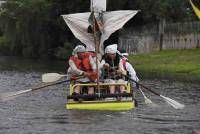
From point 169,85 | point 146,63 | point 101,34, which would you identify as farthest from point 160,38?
point 101,34

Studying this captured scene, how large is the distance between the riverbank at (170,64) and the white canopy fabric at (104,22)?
18.6 m

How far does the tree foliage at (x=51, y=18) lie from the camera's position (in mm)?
73750

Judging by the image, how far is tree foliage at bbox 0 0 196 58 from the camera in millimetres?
73750

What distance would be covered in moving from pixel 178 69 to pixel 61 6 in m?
31.5

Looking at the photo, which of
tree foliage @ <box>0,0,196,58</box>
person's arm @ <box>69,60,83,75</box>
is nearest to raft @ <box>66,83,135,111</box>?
person's arm @ <box>69,60,83,75</box>

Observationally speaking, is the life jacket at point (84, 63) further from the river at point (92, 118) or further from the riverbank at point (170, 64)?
the riverbank at point (170, 64)

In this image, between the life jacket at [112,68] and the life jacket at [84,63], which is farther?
the life jacket at [84,63]

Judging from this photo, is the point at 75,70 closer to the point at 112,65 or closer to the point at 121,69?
the point at 112,65

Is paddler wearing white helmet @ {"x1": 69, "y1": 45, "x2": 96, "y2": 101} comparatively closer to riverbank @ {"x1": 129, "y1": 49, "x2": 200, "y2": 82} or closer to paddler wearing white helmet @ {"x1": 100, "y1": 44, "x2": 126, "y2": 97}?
paddler wearing white helmet @ {"x1": 100, "y1": 44, "x2": 126, "y2": 97}

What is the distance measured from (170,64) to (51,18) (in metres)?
30.0

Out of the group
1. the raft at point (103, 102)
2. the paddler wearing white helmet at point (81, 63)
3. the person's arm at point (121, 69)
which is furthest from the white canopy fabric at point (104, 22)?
the raft at point (103, 102)

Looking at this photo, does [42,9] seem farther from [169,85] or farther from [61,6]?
[169,85]

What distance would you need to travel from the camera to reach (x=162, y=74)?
5066 centimetres

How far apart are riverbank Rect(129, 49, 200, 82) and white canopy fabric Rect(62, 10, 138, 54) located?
18572 millimetres
